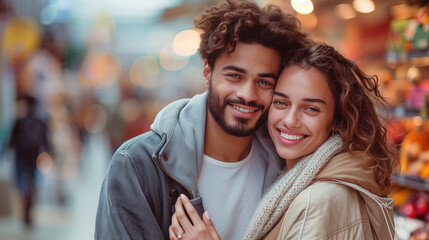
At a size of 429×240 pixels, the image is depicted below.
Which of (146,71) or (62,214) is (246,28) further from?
(146,71)

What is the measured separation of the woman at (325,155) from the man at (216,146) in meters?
0.12

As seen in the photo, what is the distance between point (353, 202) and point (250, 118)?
0.73 meters

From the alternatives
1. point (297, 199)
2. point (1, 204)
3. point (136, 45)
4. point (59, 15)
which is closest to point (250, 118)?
point (297, 199)

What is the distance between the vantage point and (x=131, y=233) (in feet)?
7.12

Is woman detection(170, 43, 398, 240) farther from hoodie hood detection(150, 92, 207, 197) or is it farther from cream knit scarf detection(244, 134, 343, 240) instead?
hoodie hood detection(150, 92, 207, 197)

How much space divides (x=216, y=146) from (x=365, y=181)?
2.96 feet

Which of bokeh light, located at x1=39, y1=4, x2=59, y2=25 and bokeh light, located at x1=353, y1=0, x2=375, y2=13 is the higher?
bokeh light, located at x1=39, y1=4, x2=59, y2=25

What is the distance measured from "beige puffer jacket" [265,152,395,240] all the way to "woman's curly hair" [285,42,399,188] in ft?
0.31

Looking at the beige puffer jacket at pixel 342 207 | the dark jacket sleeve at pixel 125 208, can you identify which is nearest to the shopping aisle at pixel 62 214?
the dark jacket sleeve at pixel 125 208

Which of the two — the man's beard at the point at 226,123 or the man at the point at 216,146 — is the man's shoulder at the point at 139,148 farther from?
the man's beard at the point at 226,123

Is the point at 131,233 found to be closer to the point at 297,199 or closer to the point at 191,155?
the point at 191,155

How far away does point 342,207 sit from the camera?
208 centimetres

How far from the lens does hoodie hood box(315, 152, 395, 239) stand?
7.04ft

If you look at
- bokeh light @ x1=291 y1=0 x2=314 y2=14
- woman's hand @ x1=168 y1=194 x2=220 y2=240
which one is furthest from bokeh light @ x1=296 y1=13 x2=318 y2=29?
woman's hand @ x1=168 y1=194 x2=220 y2=240
